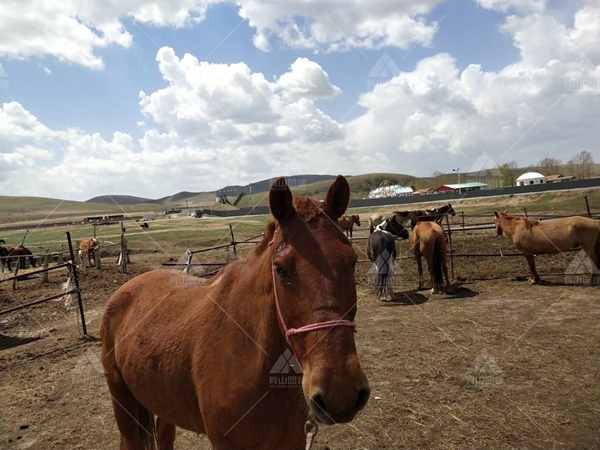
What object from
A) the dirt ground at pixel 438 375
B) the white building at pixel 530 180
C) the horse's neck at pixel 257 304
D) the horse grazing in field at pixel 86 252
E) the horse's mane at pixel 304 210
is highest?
the white building at pixel 530 180

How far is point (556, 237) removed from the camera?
380 inches

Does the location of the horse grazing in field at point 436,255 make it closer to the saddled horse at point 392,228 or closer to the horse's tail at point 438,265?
the horse's tail at point 438,265

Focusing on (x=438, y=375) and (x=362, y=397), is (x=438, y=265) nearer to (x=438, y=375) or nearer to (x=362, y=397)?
(x=438, y=375)

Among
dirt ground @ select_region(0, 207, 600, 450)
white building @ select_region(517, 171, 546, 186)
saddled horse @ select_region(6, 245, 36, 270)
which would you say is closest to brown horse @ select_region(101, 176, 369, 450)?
dirt ground @ select_region(0, 207, 600, 450)

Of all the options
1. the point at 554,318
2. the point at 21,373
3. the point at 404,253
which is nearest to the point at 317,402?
the point at 21,373

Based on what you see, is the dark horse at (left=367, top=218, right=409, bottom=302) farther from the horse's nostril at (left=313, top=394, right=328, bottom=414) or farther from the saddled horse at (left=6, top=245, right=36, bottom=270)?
the saddled horse at (left=6, top=245, right=36, bottom=270)

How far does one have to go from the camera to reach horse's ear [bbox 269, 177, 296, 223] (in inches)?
76.2

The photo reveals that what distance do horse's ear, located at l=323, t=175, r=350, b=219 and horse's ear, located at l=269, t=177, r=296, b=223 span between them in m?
0.21

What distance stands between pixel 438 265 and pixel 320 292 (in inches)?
349

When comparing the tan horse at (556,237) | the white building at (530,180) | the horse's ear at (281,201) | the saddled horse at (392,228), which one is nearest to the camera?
the horse's ear at (281,201)

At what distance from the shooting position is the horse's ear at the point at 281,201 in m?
1.94

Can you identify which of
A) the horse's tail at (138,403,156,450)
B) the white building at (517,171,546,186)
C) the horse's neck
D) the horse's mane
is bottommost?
the horse's tail at (138,403,156,450)

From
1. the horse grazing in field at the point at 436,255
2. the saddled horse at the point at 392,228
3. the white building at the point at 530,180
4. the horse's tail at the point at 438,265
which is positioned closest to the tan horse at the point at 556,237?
the horse grazing in field at the point at 436,255

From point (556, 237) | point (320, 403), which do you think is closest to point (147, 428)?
point (320, 403)
